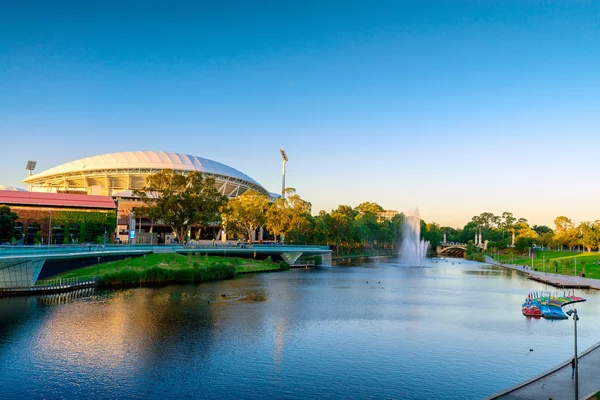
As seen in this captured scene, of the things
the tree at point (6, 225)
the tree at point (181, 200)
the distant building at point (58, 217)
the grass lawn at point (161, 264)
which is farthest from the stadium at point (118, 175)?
the tree at point (6, 225)

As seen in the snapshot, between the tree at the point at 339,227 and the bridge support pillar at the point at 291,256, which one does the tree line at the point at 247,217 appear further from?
the bridge support pillar at the point at 291,256

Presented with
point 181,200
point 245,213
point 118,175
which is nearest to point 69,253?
point 181,200

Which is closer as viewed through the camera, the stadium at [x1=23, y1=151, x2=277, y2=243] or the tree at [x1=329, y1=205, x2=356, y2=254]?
the stadium at [x1=23, y1=151, x2=277, y2=243]

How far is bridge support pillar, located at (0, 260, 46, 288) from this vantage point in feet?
193

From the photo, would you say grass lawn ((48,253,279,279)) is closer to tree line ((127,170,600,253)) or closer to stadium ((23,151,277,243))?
tree line ((127,170,600,253))

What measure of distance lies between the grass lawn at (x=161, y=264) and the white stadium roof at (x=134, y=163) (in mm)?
62289

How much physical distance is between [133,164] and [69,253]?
94171 mm

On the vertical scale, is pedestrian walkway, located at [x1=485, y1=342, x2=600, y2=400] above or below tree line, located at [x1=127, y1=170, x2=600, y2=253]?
below

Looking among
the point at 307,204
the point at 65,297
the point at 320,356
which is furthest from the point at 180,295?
the point at 307,204

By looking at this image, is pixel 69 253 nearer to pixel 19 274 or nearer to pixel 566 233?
pixel 19 274

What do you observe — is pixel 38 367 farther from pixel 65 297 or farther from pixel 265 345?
pixel 65 297

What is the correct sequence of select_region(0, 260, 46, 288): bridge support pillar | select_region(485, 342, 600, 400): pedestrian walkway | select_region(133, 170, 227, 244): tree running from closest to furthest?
select_region(485, 342, 600, 400): pedestrian walkway < select_region(0, 260, 46, 288): bridge support pillar < select_region(133, 170, 227, 244): tree

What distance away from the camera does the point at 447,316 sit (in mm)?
52000

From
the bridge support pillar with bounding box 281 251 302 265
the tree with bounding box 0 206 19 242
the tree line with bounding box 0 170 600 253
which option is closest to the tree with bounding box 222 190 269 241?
the tree line with bounding box 0 170 600 253
